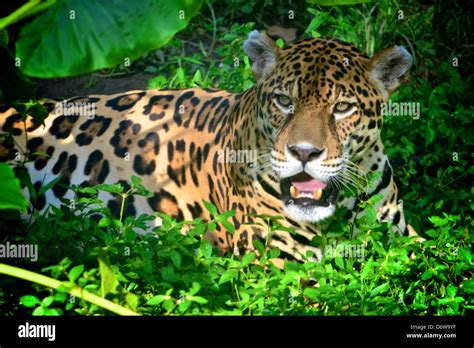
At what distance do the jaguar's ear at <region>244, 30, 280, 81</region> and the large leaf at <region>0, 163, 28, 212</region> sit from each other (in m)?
2.68

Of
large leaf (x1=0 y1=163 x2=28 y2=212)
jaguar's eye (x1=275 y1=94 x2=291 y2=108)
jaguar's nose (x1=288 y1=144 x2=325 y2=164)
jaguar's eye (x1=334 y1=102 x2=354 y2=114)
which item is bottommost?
large leaf (x1=0 y1=163 x2=28 y2=212)

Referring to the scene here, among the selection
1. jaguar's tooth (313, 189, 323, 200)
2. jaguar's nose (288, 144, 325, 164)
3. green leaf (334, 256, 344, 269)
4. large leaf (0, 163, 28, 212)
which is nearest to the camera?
large leaf (0, 163, 28, 212)

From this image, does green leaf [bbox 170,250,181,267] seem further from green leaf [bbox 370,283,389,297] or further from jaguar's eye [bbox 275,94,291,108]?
jaguar's eye [bbox 275,94,291,108]

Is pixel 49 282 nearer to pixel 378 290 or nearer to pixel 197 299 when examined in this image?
pixel 197 299

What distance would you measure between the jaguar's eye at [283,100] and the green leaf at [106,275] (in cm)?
203

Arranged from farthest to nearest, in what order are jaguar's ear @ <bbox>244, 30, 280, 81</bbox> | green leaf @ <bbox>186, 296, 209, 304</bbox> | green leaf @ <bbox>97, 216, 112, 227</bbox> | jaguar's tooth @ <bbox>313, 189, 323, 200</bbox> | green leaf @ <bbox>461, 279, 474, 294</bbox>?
1. jaguar's ear @ <bbox>244, 30, 280, 81</bbox>
2. jaguar's tooth @ <bbox>313, 189, 323, 200</bbox>
3. green leaf @ <bbox>461, 279, 474, 294</bbox>
4. green leaf @ <bbox>97, 216, 112, 227</bbox>
5. green leaf @ <bbox>186, 296, 209, 304</bbox>

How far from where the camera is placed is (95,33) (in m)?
3.85

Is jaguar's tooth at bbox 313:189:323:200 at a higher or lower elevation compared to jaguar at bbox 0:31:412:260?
lower

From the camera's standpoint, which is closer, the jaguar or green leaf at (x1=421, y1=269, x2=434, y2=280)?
green leaf at (x1=421, y1=269, x2=434, y2=280)

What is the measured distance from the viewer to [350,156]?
5.93 meters

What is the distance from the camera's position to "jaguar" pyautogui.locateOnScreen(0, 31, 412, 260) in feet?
19.1

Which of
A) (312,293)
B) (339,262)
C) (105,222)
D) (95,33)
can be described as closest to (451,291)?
(339,262)

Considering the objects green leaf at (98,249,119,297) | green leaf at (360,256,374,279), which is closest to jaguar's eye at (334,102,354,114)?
green leaf at (360,256,374,279)

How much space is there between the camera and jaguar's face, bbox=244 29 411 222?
571 centimetres
